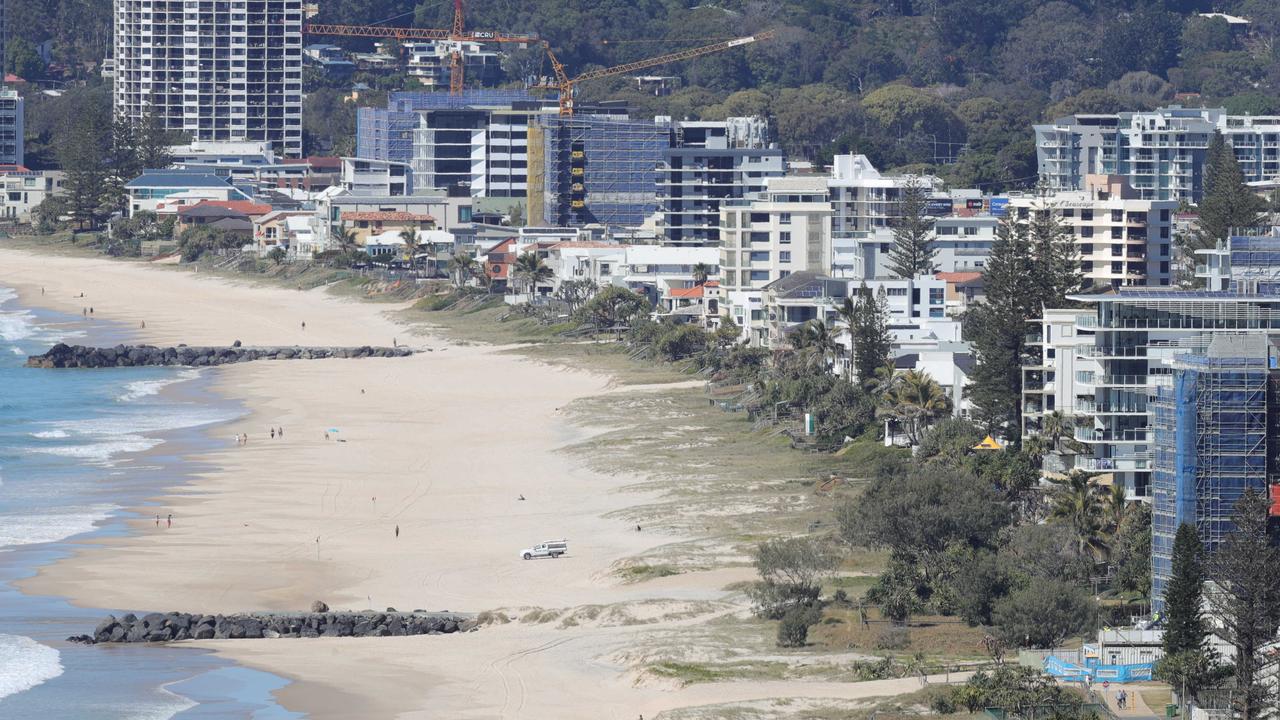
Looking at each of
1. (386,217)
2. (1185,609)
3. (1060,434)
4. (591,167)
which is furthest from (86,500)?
(591,167)

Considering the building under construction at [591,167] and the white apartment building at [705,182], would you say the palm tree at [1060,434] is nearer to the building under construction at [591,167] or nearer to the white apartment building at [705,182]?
the white apartment building at [705,182]

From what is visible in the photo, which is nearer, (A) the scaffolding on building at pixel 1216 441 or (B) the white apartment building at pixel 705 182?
(A) the scaffolding on building at pixel 1216 441

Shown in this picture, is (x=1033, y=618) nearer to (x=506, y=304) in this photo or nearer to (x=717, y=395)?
(x=717, y=395)

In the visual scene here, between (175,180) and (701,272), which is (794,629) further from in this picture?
(175,180)

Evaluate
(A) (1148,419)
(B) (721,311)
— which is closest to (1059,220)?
(B) (721,311)

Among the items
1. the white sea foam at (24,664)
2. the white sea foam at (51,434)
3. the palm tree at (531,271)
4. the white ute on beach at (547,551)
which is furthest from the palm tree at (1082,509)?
the palm tree at (531,271)

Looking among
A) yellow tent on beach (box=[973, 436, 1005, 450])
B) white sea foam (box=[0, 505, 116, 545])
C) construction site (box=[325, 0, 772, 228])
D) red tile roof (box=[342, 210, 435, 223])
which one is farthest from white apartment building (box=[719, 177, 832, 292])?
white sea foam (box=[0, 505, 116, 545])

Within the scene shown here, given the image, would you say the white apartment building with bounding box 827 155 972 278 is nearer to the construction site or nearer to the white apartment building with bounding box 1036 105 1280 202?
the white apartment building with bounding box 1036 105 1280 202
